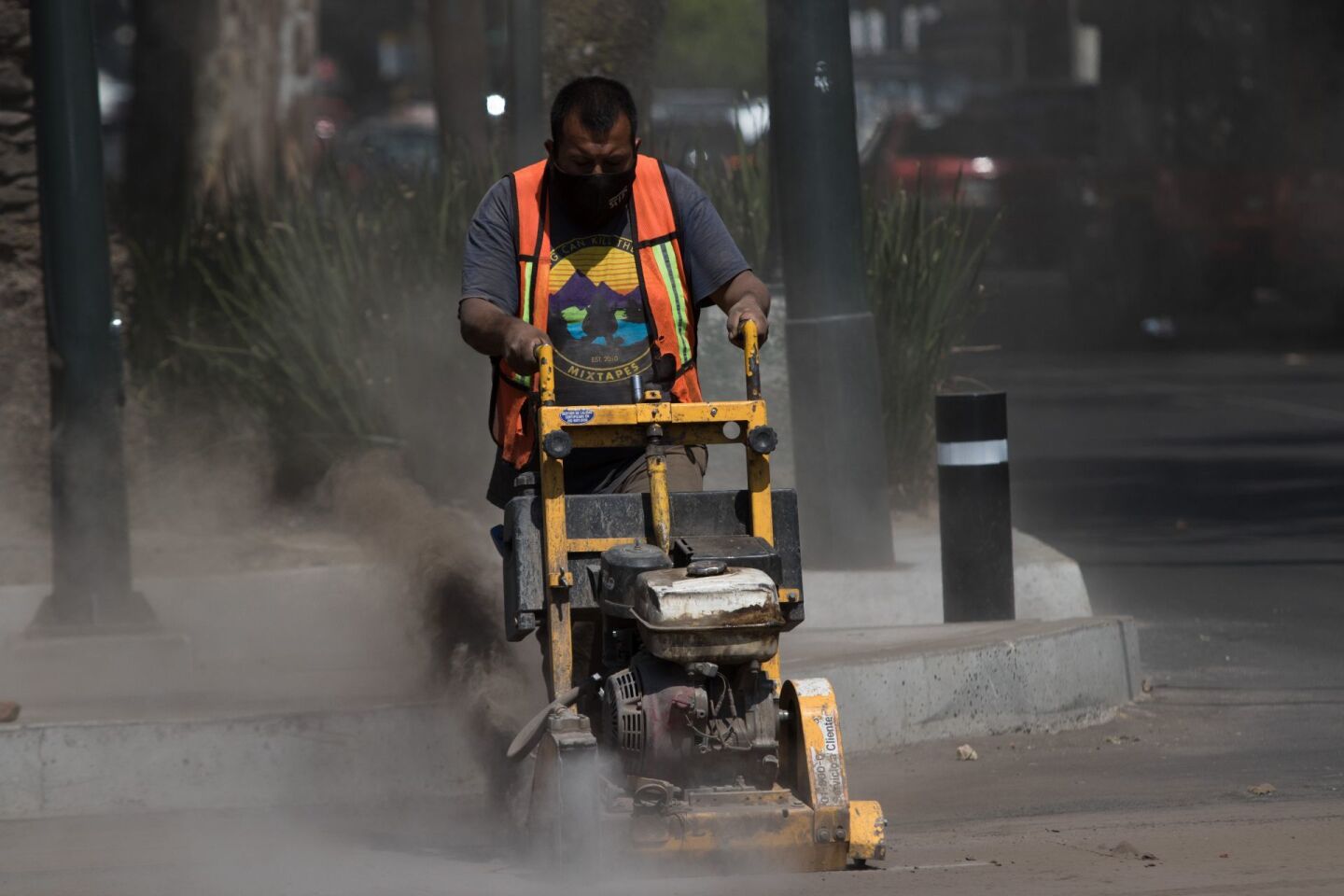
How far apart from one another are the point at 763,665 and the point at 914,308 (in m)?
5.39

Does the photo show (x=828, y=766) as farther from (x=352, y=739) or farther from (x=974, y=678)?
(x=974, y=678)

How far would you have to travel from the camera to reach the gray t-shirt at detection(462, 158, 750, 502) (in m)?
5.55

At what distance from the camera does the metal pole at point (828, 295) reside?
348 inches

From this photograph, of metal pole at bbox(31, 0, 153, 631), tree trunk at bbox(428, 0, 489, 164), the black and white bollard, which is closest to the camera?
metal pole at bbox(31, 0, 153, 631)

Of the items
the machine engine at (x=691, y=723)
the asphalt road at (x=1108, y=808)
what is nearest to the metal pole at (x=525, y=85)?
the asphalt road at (x=1108, y=808)

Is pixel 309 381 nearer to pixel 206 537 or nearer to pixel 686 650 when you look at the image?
pixel 206 537

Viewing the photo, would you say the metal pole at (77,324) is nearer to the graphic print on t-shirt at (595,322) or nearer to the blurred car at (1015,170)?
the graphic print on t-shirt at (595,322)

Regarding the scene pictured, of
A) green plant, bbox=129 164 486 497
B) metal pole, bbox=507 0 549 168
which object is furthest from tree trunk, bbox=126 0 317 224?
metal pole, bbox=507 0 549 168

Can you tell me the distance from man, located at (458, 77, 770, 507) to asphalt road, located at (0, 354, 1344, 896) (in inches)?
40.4

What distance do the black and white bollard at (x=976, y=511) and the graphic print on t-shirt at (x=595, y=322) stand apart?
2.69 metres

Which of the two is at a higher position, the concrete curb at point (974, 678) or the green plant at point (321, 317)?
the green plant at point (321, 317)

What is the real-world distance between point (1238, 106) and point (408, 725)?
2389 centimetres

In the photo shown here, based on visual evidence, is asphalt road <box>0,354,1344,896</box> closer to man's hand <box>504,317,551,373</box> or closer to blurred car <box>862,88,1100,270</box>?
man's hand <box>504,317,551,373</box>

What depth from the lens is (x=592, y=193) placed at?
5484mm
